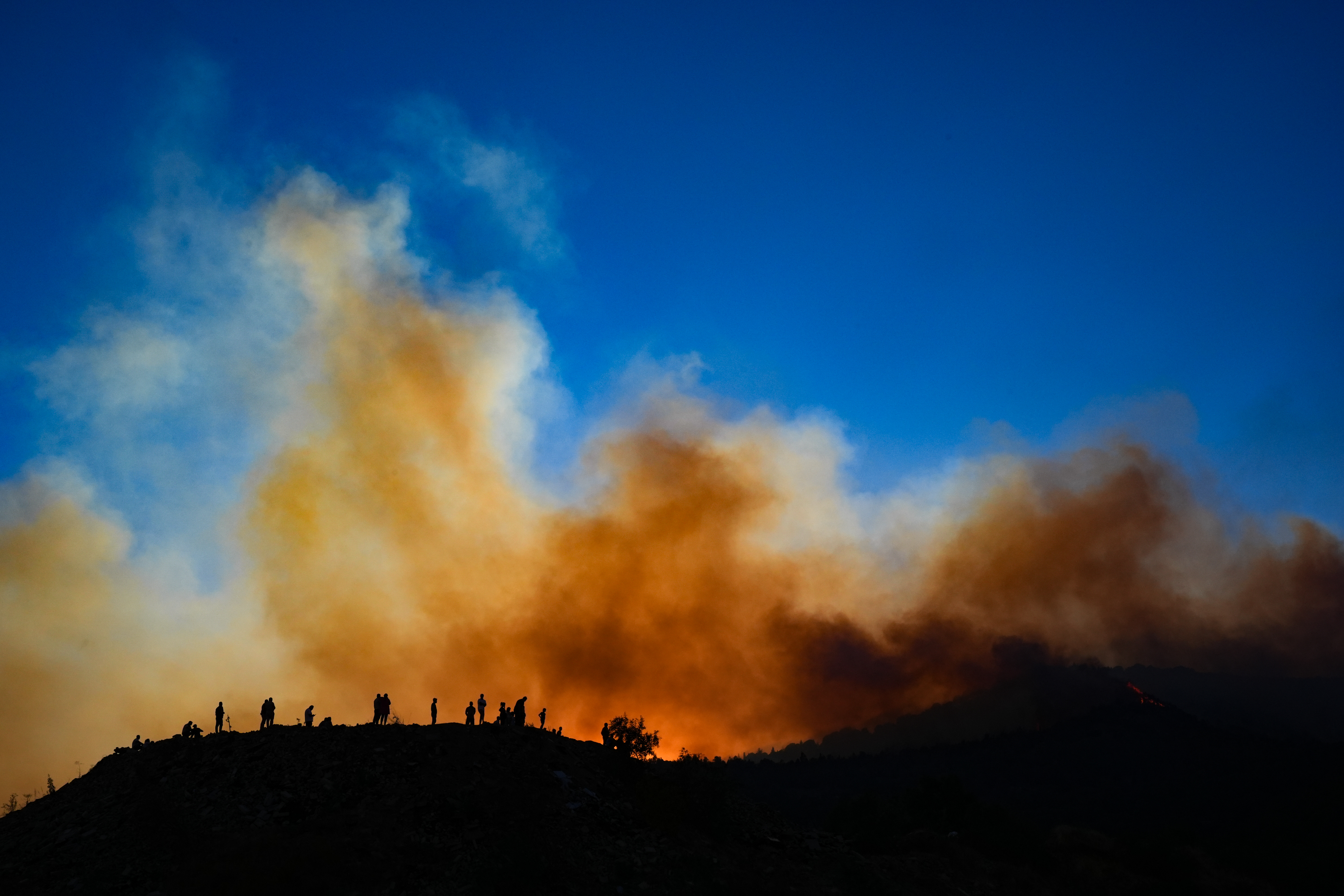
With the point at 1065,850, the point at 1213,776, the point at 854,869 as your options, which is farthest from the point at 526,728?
the point at 1213,776

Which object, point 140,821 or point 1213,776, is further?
point 1213,776

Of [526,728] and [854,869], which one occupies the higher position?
[526,728]

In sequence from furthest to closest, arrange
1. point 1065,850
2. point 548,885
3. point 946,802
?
point 946,802
point 1065,850
point 548,885

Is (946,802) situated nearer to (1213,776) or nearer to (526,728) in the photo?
(526,728)

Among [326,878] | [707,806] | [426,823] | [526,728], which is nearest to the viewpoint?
[326,878]

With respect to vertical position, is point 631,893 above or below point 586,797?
below

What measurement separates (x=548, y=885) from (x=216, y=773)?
20.3 metres

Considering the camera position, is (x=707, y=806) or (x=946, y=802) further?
(x=946, y=802)

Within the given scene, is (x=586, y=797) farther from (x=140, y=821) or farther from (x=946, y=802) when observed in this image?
(x=946, y=802)

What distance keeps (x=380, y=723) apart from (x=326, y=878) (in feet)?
55.5

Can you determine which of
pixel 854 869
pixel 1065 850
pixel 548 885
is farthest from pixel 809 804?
pixel 548 885

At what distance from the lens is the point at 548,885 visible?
109 feet

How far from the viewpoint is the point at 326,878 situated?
30.1 m

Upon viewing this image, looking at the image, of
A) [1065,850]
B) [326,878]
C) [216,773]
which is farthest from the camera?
[1065,850]
